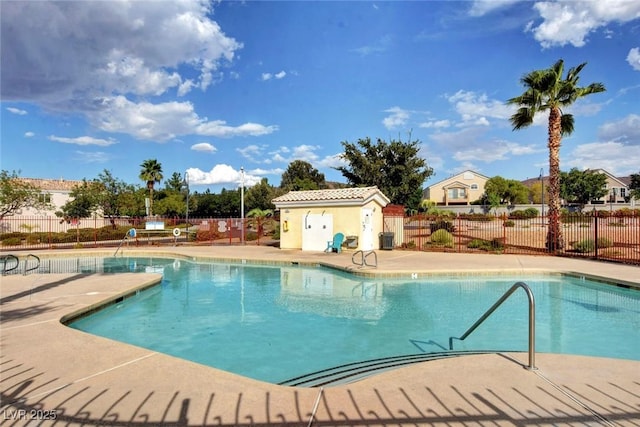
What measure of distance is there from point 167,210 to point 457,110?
43197 millimetres

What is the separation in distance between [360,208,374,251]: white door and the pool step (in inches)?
472

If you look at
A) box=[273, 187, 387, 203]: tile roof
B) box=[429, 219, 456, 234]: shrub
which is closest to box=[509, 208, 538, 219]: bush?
box=[429, 219, 456, 234]: shrub

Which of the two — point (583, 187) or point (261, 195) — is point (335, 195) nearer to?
point (261, 195)

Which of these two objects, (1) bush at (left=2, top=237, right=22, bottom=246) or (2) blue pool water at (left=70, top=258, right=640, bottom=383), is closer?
(2) blue pool water at (left=70, top=258, right=640, bottom=383)

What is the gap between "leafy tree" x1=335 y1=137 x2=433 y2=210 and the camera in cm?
3888

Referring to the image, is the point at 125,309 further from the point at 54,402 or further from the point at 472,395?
the point at 472,395

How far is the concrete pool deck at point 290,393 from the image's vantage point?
301 cm

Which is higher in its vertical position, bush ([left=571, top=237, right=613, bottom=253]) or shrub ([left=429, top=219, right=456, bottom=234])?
shrub ([left=429, top=219, right=456, bottom=234])

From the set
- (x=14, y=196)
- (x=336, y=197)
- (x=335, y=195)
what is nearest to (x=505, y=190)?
(x=335, y=195)

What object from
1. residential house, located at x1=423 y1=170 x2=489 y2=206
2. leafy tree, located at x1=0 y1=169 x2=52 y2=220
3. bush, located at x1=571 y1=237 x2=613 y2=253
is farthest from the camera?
residential house, located at x1=423 y1=170 x2=489 y2=206

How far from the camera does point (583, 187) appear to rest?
197ft

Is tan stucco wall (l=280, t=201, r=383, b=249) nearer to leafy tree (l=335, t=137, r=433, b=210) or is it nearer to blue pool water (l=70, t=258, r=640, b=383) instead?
blue pool water (l=70, t=258, r=640, b=383)

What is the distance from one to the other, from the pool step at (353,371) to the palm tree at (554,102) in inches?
557

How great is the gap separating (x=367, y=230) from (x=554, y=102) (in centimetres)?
1054
